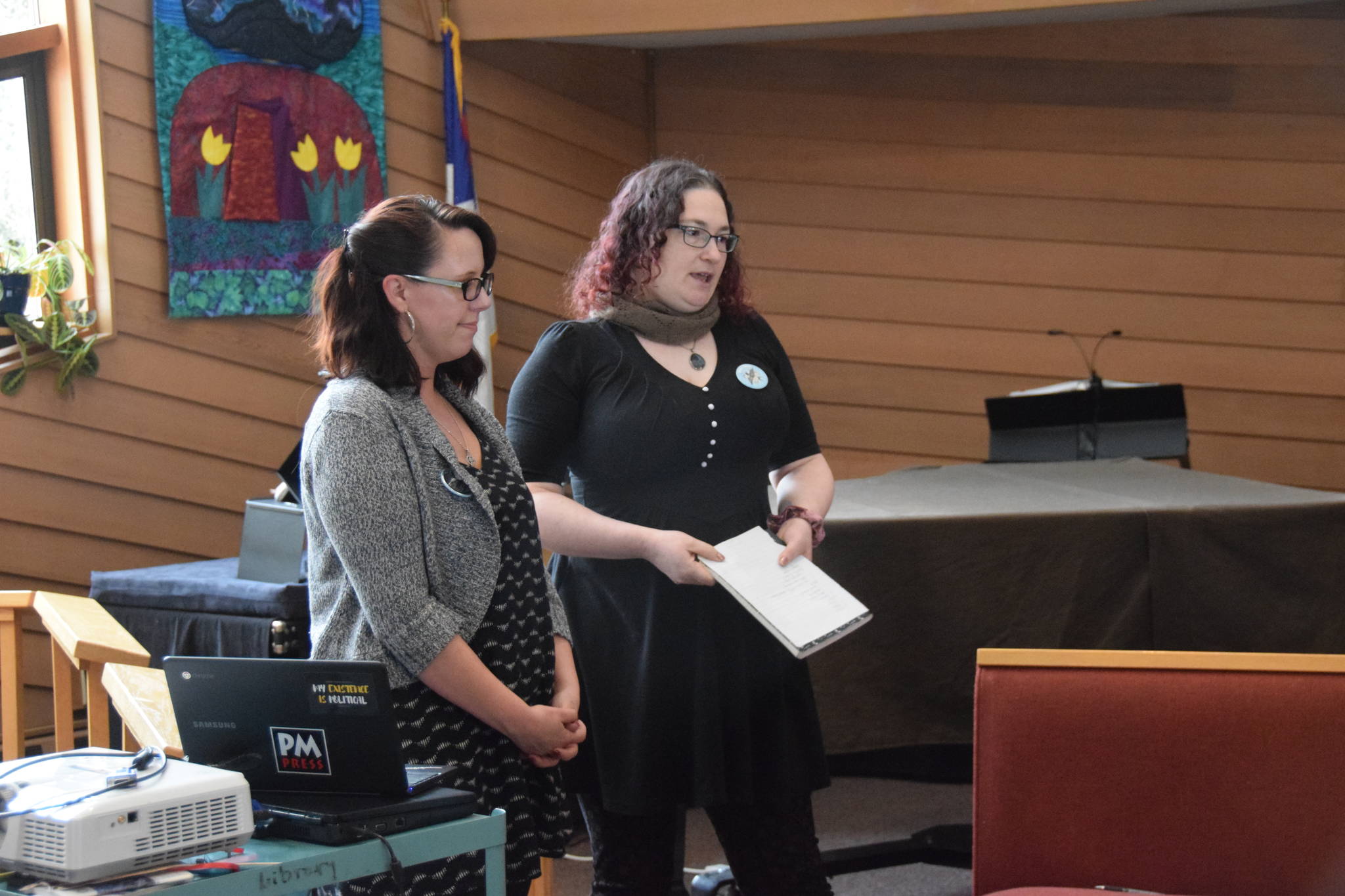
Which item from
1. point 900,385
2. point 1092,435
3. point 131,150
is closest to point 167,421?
point 131,150

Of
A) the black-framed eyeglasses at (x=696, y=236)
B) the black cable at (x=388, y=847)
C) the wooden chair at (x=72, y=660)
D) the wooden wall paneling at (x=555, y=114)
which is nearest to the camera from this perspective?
the black cable at (x=388, y=847)

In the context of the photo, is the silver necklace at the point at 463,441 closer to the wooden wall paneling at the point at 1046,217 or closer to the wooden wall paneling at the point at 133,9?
the wooden wall paneling at the point at 133,9

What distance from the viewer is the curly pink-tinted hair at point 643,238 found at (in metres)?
1.80

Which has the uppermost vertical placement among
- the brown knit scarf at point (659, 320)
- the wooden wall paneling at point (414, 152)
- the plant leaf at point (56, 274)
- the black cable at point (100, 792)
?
the wooden wall paneling at point (414, 152)

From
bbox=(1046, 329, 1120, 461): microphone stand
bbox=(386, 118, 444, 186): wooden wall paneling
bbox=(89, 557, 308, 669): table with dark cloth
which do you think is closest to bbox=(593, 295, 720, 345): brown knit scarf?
bbox=(89, 557, 308, 669): table with dark cloth

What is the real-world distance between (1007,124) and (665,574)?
439cm

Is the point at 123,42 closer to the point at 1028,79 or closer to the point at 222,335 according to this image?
the point at 222,335

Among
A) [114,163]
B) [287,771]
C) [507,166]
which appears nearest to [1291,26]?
[507,166]

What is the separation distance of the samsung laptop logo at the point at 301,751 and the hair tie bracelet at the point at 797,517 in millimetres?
873

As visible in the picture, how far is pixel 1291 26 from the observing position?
211 inches

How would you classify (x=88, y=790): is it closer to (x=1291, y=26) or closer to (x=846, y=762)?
(x=846, y=762)

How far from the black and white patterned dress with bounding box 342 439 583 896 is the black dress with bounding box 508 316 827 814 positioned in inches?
10.0

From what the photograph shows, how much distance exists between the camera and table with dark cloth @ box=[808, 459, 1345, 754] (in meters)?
2.75

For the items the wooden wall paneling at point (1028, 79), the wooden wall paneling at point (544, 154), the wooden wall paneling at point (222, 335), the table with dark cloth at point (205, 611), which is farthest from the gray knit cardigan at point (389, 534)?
the wooden wall paneling at point (1028, 79)
